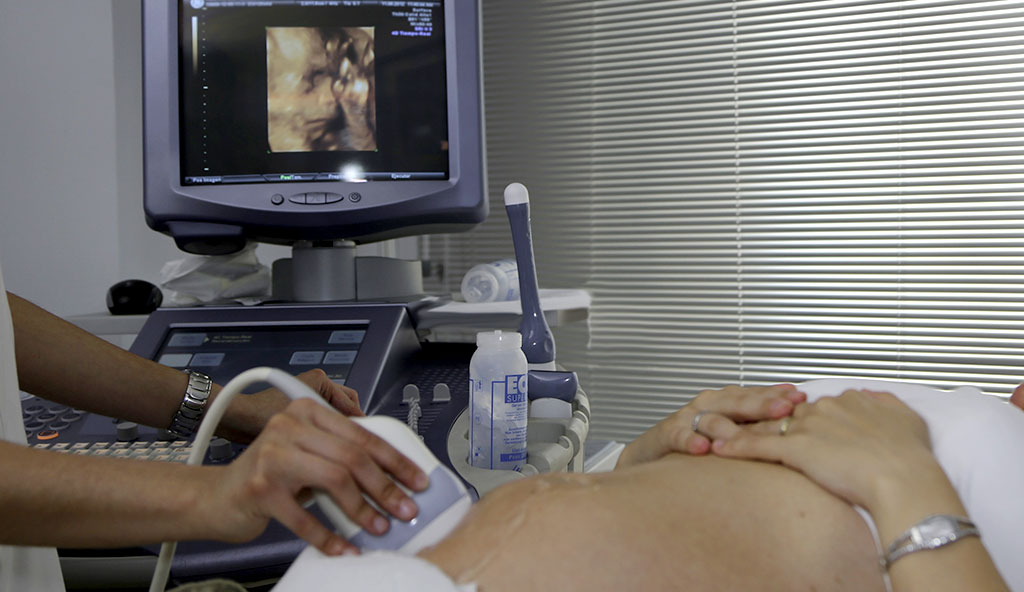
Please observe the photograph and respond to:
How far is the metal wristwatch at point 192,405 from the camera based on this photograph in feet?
3.42

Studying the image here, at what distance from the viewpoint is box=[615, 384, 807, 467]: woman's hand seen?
0.77 m

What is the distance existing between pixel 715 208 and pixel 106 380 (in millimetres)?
2286

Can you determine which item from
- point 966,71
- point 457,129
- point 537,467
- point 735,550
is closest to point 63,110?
point 457,129

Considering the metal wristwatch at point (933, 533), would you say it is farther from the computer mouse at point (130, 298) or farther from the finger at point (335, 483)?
the computer mouse at point (130, 298)

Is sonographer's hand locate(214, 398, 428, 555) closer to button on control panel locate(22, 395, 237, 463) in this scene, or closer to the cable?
the cable

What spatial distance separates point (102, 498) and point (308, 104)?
0.89 metres

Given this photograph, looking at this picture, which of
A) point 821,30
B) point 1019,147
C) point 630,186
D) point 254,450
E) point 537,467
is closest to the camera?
point 254,450

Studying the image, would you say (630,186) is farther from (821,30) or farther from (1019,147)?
(1019,147)

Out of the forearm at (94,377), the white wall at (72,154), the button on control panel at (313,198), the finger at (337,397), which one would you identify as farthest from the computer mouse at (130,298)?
the finger at (337,397)

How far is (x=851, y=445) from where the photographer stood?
678mm

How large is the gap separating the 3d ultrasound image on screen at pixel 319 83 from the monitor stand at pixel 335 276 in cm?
19

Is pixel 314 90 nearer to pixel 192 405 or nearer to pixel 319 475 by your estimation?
pixel 192 405

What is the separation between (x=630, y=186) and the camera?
2.99 metres

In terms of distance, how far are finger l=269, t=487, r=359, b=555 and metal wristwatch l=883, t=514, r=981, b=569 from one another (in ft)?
1.39
